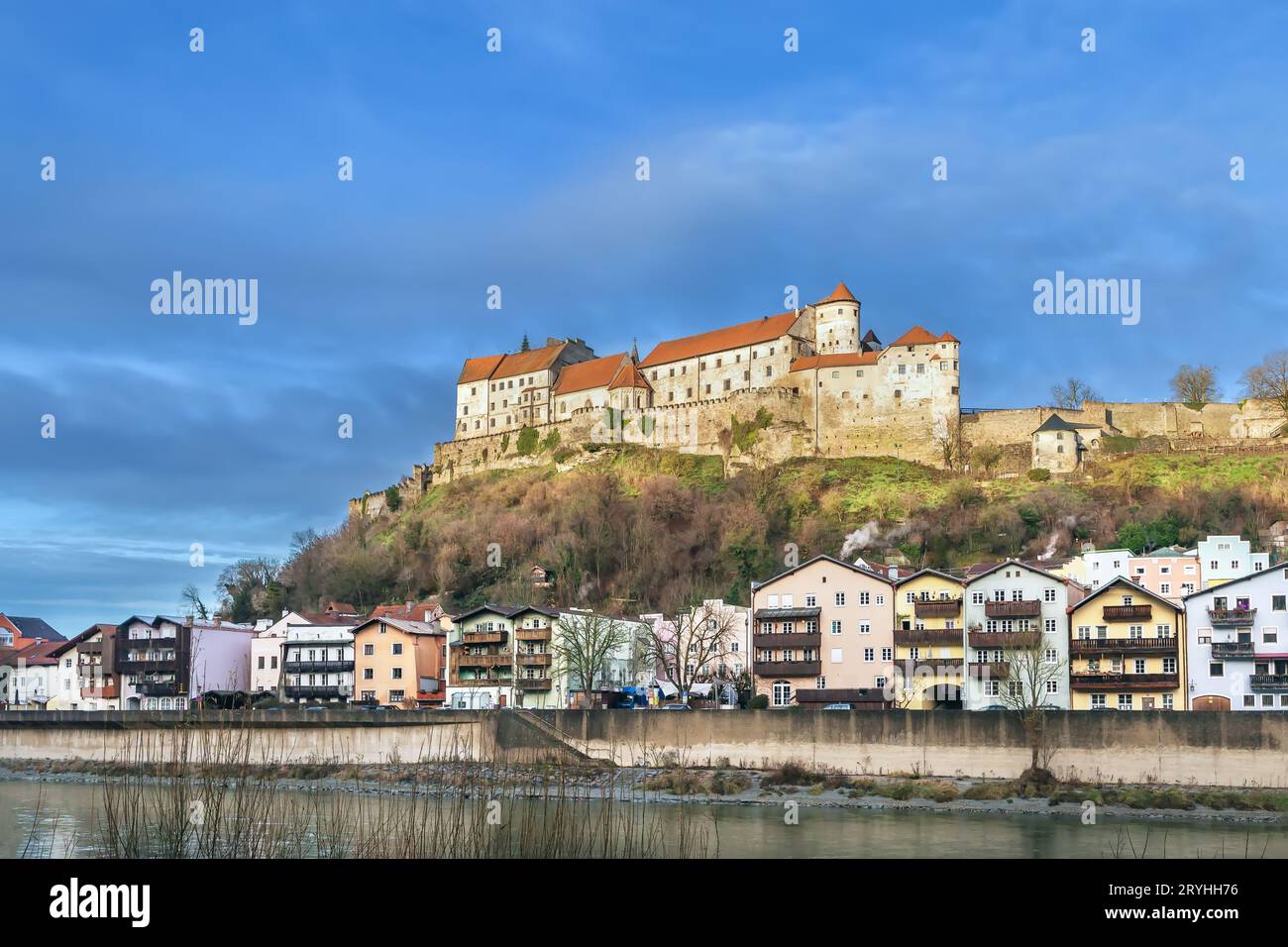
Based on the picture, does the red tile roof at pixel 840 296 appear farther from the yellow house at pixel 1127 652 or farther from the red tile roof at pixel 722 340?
the yellow house at pixel 1127 652

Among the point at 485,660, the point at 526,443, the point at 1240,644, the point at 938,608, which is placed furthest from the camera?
the point at 526,443

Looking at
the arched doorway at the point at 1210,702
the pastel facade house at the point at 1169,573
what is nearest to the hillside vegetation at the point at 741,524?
the pastel facade house at the point at 1169,573

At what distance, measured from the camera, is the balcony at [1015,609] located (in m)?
58.9

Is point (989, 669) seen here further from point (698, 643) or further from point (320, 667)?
point (320, 667)

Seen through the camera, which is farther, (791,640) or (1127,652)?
(791,640)

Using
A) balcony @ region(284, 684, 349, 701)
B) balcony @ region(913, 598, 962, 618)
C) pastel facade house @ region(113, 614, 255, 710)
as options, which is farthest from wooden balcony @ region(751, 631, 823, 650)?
pastel facade house @ region(113, 614, 255, 710)

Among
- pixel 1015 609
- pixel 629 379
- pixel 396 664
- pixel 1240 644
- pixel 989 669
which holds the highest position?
pixel 629 379

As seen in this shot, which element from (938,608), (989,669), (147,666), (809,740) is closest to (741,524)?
(938,608)

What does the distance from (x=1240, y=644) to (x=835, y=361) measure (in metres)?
62.9

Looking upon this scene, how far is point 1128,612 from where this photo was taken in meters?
57.1

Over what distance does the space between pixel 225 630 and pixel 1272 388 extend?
81619 millimetres

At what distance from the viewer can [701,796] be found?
→ 48.0 metres

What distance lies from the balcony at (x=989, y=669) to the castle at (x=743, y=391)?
167 feet
